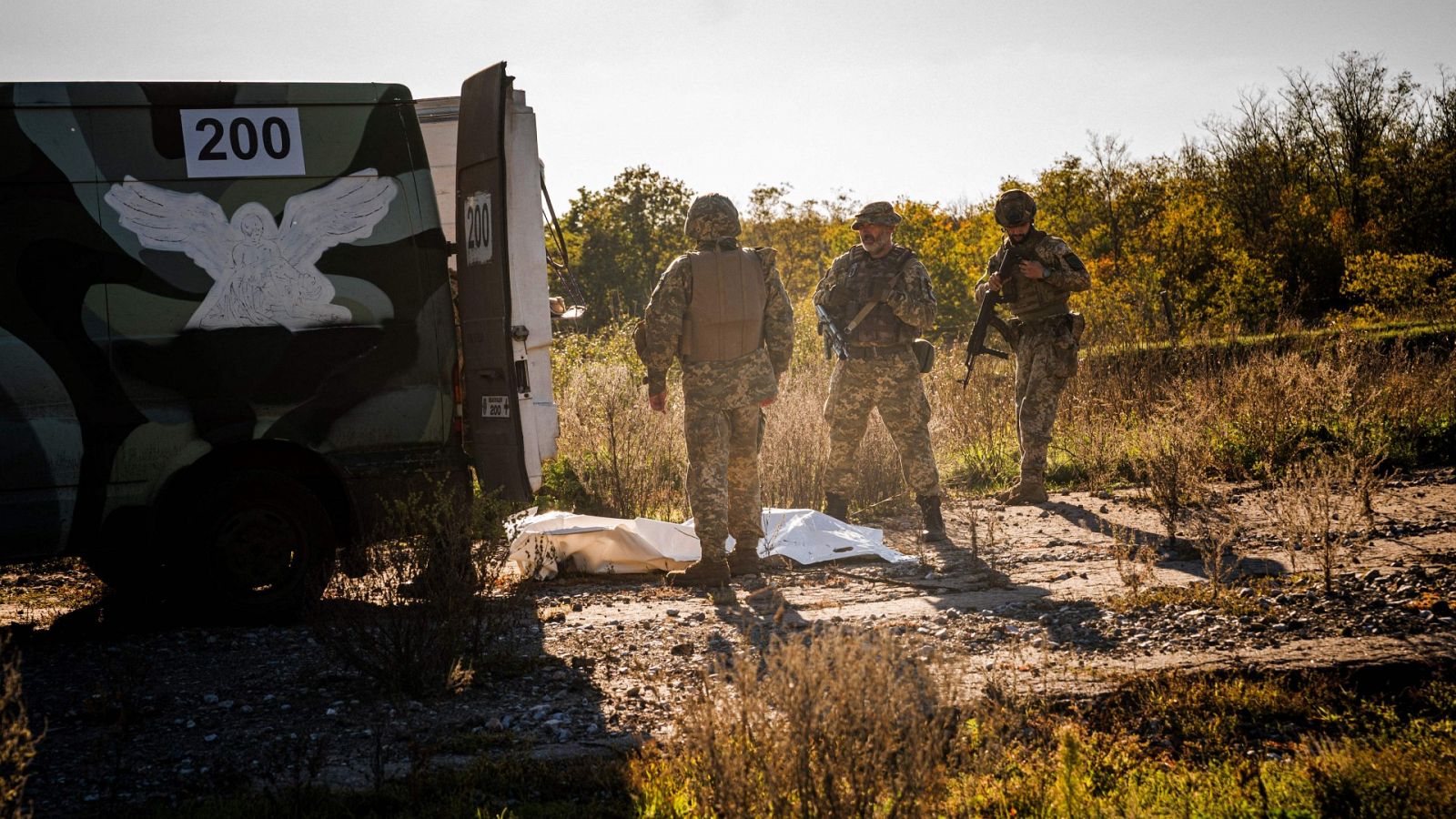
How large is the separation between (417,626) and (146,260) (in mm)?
2169

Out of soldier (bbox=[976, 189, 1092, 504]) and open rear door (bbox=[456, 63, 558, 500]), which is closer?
open rear door (bbox=[456, 63, 558, 500])

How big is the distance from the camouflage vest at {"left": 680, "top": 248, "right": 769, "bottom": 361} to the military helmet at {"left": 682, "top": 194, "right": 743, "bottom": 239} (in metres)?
0.10

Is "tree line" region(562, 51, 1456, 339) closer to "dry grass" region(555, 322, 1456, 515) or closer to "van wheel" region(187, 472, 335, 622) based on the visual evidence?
"dry grass" region(555, 322, 1456, 515)

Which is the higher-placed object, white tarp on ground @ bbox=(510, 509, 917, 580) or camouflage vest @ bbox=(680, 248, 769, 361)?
camouflage vest @ bbox=(680, 248, 769, 361)

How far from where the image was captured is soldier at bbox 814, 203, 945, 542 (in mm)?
7125

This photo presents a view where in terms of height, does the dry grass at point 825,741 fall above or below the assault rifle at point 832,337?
below

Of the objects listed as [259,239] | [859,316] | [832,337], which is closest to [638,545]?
[832,337]

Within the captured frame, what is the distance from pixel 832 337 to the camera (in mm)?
7402

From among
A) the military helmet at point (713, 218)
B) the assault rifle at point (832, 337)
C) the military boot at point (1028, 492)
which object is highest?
the military helmet at point (713, 218)

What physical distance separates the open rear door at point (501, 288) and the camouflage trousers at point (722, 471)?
0.91 metres

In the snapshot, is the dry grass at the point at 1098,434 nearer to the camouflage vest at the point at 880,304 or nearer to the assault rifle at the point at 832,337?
the assault rifle at the point at 832,337

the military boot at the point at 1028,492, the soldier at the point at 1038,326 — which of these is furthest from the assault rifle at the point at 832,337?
the military boot at the point at 1028,492

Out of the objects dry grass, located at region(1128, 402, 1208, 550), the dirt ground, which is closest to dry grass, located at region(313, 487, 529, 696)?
the dirt ground

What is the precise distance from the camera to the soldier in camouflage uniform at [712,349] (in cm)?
Result: 608
